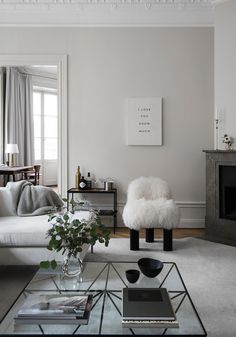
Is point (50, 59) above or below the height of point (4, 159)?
above

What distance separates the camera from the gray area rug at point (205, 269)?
7.62 feet

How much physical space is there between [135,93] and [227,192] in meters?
2.00

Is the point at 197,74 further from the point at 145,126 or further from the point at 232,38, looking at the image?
the point at 145,126

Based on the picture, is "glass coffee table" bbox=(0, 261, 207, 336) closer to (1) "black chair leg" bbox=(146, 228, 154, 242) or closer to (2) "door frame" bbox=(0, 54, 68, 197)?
(1) "black chair leg" bbox=(146, 228, 154, 242)

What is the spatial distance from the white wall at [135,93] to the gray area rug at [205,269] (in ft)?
3.81

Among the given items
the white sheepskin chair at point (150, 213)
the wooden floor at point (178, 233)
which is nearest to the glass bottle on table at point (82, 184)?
the wooden floor at point (178, 233)

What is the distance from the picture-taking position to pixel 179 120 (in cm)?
505

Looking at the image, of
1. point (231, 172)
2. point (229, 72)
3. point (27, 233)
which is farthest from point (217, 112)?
point (27, 233)

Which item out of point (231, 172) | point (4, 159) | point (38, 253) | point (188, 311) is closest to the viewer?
point (188, 311)

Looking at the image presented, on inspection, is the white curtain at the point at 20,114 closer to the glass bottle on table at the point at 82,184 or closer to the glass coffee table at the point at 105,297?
the glass bottle on table at the point at 82,184

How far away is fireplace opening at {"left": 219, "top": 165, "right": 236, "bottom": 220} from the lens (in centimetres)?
435

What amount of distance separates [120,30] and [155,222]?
3015mm

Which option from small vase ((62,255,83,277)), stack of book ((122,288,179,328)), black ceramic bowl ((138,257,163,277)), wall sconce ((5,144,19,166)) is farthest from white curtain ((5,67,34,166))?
stack of book ((122,288,179,328))

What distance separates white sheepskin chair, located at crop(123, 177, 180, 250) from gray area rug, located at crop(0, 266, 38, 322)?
1246 millimetres
